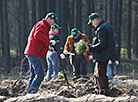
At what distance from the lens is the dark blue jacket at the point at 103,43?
18.9ft

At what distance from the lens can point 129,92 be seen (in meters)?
6.21

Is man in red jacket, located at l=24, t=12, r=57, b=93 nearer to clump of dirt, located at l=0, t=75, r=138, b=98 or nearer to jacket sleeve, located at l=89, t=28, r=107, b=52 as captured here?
clump of dirt, located at l=0, t=75, r=138, b=98

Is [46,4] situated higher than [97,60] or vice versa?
[46,4]

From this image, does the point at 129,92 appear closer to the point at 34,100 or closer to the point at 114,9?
the point at 34,100

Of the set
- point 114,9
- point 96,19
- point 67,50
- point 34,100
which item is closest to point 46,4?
point 114,9

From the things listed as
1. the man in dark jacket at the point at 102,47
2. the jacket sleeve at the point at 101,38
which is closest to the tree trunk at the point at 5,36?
the man in dark jacket at the point at 102,47

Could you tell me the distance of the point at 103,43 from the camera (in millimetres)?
5738

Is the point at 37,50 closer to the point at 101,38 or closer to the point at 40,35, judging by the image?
the point at 40,35

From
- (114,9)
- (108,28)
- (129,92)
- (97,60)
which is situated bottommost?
(129,92)

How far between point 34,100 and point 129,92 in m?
2.77

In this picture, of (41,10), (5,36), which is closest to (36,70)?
(5,36)

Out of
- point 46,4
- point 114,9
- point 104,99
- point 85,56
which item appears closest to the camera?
point 104,99

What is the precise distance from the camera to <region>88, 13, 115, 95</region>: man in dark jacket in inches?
227

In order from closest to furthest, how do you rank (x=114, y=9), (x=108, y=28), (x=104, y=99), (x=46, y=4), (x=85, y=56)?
(x=104, y=99) < (x=108, y=28) < (x=85, y=56) < (x=114, y=9) < (x=46, y=4)
